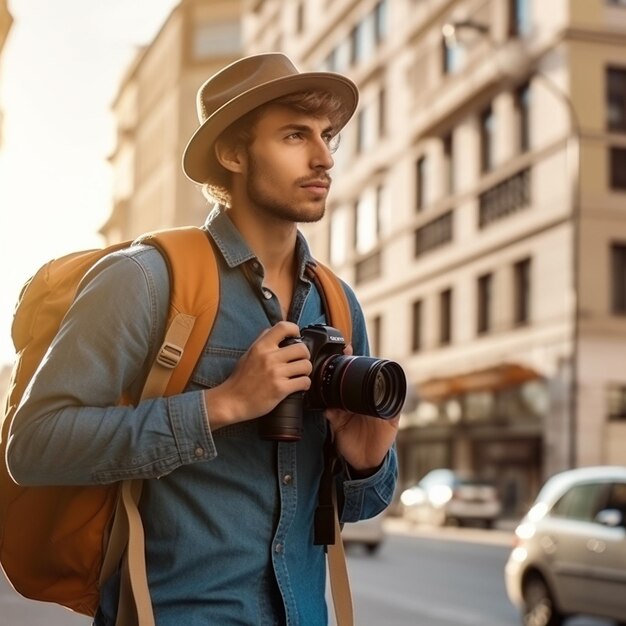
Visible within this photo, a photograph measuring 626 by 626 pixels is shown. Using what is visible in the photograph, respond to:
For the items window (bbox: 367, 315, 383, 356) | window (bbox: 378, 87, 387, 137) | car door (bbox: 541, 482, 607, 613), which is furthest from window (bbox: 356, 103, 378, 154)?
car door (bbox: 541, 482, 607, 613)

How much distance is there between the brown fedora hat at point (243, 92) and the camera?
2.72m

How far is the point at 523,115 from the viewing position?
34.7 m

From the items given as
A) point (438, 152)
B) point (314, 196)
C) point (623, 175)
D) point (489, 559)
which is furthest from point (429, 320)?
point (314, 196)

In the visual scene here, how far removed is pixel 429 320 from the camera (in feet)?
129

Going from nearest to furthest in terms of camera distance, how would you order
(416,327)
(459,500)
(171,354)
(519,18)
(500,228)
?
(171,354), (459,500), (519,18), (500,228), (416,327)

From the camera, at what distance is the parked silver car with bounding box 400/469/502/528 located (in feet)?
106

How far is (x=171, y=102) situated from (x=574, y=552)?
7262 centimetres

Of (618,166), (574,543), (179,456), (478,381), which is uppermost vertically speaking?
(618,166)

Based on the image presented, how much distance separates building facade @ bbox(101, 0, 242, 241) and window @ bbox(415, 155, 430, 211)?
1295 inches

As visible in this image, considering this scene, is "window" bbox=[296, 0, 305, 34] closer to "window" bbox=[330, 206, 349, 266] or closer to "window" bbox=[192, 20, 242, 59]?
"window" bbox=[330, 206, 349, 266]

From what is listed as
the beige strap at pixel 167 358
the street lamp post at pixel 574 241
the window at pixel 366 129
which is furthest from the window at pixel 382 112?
the beige strap at pixel 167 358

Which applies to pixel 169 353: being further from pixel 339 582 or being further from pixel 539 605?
pixel 539 605

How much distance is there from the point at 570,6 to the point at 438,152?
8.43m

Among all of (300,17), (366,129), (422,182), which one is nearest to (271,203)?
(422,182)
